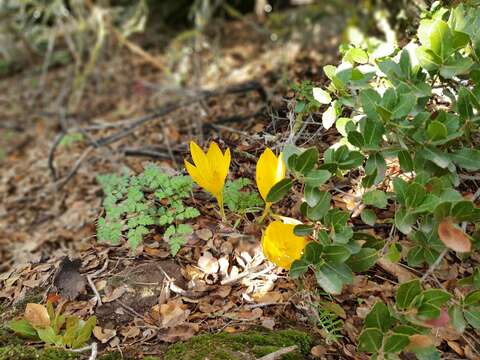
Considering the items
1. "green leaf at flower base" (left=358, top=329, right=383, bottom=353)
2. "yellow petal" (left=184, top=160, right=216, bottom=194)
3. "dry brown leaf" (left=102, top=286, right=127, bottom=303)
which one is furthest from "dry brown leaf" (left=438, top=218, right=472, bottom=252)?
"dry brown leaf" (left=102, top=286, right=127, bottom=303)

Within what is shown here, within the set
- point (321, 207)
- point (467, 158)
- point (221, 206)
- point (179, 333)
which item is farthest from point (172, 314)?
point (467, 158)

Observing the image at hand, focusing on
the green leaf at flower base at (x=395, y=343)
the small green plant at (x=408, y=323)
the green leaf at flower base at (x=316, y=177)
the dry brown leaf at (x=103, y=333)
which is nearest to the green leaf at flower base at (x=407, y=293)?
the small green plant at (x=408, y=323)

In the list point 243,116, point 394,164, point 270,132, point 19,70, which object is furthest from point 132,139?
point 19,70

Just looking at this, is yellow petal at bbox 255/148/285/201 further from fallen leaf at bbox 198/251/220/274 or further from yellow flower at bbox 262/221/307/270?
fallen leaf at bbox 198/251/220/274

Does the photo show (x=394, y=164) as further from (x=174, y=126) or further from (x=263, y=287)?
(x=174, y=126)

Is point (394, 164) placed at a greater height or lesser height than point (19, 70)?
greater

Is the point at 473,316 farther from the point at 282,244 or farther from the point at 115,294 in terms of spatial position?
the point at 115,294
